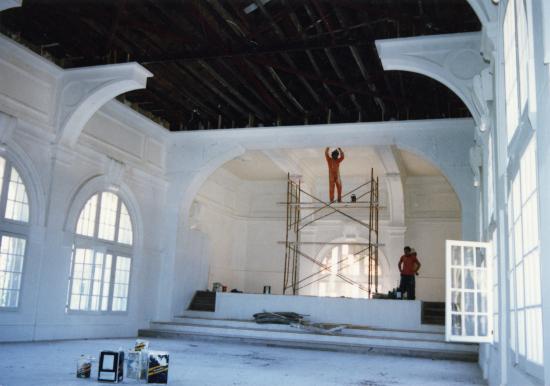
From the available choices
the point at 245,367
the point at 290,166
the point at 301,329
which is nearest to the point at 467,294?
the point at 245,367

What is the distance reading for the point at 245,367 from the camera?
7.81 m

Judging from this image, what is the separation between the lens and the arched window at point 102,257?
11155 millimetres

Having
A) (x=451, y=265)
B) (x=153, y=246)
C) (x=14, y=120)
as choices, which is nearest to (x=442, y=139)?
(x=451, y=265)

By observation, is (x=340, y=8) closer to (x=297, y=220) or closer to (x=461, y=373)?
(x=461, y=373)

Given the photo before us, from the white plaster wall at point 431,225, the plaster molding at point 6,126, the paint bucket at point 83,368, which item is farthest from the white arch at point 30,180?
the white plaster wall at point 431,225

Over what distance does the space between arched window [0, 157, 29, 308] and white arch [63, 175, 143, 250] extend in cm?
102

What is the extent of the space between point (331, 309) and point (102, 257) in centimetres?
514

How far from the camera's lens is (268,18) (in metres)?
8.50

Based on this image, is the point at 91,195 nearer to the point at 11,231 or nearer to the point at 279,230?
the point at 11,231

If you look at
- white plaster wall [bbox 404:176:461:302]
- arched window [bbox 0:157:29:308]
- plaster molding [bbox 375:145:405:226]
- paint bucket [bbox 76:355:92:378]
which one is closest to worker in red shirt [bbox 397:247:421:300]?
plaster molding [bbox 375:145:405:226]

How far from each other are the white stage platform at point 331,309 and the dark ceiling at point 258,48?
404cm

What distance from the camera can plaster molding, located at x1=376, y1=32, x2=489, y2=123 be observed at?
8.02 metres

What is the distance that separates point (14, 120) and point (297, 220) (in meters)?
10.1

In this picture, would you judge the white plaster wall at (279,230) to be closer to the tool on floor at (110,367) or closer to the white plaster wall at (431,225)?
the white plaster wall at (431,225)
